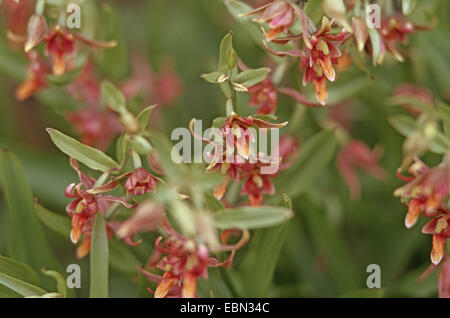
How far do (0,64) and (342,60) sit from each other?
0.74 m

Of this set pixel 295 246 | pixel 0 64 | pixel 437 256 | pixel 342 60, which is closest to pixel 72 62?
pixel 0 64

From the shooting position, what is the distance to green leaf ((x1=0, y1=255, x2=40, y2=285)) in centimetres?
97

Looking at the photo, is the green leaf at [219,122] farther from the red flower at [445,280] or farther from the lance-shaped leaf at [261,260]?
the red flower at [445,280]

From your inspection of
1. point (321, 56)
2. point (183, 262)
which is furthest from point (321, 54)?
point (183, 262)

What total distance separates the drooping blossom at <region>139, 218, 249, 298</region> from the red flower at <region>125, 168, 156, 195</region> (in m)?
0.06

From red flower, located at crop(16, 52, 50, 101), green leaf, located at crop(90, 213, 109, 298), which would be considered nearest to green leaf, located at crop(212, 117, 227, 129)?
green leaf, located at crop(90, 213, 109, 298)

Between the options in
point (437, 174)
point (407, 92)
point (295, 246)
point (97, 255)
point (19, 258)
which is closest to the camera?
point (437, 174)

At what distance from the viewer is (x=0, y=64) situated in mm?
1347

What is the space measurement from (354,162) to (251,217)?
70 cm

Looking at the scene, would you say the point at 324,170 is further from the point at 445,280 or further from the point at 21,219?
the point at 21,219

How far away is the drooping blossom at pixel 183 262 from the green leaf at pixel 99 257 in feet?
0.21

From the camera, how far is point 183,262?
33.1 inches

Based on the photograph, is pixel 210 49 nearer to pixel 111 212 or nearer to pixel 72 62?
pixel 72 62

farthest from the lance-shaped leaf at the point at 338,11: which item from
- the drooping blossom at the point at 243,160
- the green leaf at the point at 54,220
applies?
the green leaf at the point at 54,220
